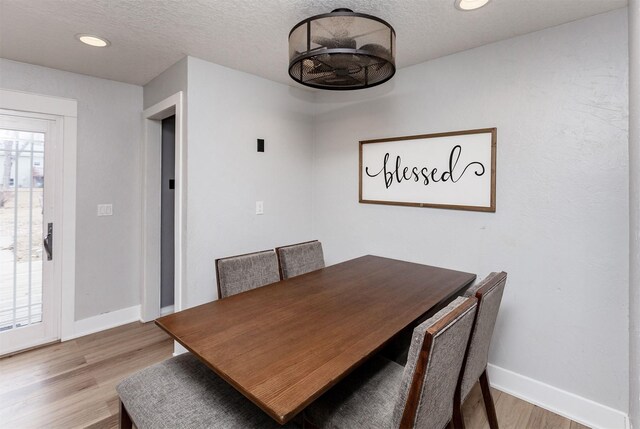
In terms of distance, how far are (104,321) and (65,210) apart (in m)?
1.13

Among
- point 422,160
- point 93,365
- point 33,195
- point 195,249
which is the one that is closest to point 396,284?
point 422,160

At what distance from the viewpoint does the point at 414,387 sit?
38.5 inches

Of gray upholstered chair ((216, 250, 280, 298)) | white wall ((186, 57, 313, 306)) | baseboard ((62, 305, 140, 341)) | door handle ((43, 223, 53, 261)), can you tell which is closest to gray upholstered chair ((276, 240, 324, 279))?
gray upholstered chair ((216, 250, 280, 298))

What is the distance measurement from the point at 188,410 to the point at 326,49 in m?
1.56

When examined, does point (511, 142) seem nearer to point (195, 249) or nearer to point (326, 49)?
point (326, 49)

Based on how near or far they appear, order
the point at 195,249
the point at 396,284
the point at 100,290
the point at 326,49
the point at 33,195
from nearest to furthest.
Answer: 1. the point at 326,49
2. the point at 396,284
3. the point at 195,249
4. the point at 33,195
5. the point at 100,290

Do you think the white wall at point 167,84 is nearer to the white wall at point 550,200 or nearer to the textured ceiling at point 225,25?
the textured ceiling at point 225,25

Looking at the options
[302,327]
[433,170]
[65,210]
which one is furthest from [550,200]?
[65,210]

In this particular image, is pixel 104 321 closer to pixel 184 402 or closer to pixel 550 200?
pixel 184 402

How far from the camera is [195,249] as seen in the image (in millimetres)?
2430

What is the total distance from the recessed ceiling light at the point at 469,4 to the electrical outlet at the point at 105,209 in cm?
330

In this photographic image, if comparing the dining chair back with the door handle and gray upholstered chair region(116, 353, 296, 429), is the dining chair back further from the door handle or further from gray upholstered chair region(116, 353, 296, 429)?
the door handle

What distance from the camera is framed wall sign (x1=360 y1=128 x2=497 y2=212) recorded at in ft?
7.14

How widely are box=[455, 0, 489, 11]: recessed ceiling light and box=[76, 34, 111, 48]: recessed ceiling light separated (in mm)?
2272
